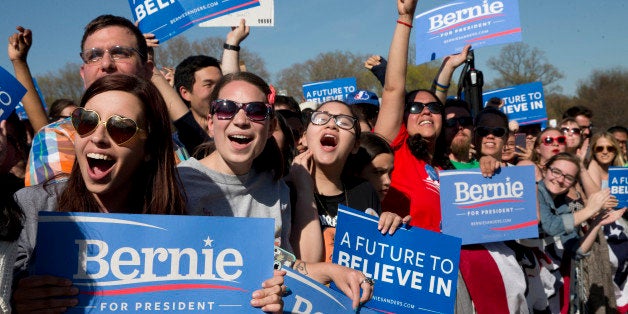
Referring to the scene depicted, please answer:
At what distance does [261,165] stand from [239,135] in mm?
223

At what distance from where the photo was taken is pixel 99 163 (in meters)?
1.93

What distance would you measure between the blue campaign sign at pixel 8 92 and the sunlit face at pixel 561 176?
437 cm

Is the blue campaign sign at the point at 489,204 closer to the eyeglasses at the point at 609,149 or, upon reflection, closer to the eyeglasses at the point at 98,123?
the eyeglasses at the point at 98,123

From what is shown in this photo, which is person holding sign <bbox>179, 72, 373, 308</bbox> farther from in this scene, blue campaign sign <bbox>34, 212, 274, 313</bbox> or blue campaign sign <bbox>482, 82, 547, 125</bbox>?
blue campaign sign <bbox>482, 82, 547, 125</bbox>

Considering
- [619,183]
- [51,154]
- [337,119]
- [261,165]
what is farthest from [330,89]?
[51,154]

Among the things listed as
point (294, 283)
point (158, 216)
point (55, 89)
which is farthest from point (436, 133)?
point (55, 89)

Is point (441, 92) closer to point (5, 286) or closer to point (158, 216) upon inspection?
point (158, 216)

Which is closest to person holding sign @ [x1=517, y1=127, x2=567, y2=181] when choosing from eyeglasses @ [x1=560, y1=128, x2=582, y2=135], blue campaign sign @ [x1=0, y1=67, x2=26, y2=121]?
eyeglasses @ [x1=560, y1=128, x2=582, y2=135]

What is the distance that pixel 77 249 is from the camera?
1.75 metres

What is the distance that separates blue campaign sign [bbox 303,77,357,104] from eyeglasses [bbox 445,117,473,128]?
208 inches

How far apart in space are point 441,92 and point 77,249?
3778mm

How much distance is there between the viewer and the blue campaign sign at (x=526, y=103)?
30.5ft

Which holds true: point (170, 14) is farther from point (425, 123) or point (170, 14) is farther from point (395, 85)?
point (425, 123)

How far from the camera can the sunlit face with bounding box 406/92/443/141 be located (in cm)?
395
